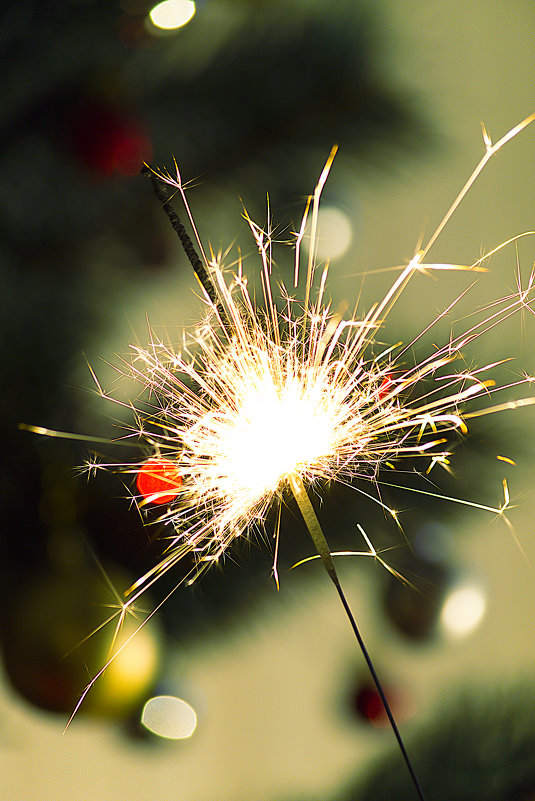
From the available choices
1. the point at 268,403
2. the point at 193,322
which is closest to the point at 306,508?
the point at 268,403

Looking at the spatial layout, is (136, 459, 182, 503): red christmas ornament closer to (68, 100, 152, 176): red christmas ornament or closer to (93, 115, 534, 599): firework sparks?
(93, 115, 534, 599): firework sparks

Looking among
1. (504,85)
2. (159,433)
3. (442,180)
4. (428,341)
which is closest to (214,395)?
(159,433)

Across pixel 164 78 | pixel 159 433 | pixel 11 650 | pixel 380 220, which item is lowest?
pixel 11 650

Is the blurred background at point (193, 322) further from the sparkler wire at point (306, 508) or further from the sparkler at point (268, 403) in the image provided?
the sparkler wire at point (306, 508)

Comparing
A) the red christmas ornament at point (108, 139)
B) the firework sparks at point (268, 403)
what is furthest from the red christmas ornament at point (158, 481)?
the red christmas ornament at point (108, 139)

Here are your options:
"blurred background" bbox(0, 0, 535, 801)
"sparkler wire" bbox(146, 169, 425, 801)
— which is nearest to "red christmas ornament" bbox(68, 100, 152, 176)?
"blurred background" bbox(0, 0, 535, 801)

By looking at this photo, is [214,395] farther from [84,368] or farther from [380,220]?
[380,220]

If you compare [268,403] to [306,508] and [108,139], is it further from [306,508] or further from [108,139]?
[108,139]
